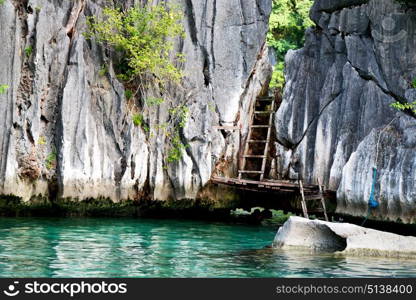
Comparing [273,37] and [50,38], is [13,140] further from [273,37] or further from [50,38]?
[273,37]

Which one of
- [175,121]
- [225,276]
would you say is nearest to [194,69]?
[175,121]

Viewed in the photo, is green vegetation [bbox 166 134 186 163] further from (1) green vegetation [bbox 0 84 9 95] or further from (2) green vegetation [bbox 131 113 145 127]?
(1) green vegetation [bbox 0 84 9 95]

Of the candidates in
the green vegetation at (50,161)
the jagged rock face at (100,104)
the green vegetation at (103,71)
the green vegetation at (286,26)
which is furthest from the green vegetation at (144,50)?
the green vegetation at (286,26)

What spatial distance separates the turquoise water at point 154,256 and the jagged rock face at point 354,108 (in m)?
3.56

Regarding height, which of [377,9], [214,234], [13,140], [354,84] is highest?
[377,9]

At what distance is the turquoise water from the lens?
44.6 ft

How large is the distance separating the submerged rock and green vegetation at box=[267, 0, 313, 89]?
61.9 feet

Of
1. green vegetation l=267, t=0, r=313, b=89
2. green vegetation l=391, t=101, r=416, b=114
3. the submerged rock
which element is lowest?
the submerged rock

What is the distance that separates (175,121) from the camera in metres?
26.3

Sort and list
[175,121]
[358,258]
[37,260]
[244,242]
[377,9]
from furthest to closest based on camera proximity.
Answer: [175,121] < [377,9] < [244,242] < [358,258] < [37,260]

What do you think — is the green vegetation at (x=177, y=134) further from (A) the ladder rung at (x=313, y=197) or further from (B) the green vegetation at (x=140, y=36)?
(A) the ladder rung at (x=313, y=197)

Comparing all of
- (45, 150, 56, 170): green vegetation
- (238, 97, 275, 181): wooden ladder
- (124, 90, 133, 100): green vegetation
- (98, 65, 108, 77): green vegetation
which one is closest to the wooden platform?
(238, 97, 275, 181): wooden ladder

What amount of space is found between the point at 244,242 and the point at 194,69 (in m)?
9.49

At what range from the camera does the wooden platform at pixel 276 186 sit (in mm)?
23859
